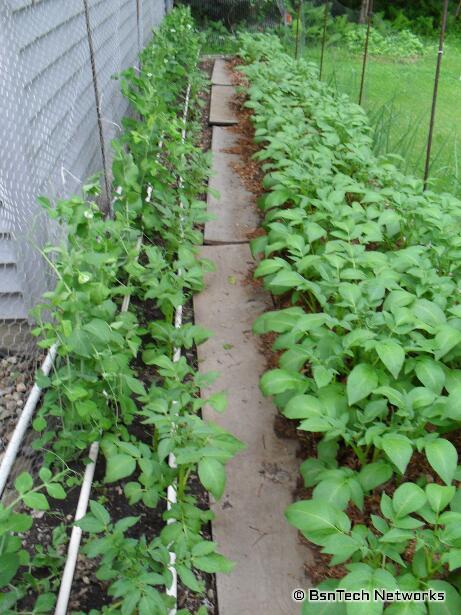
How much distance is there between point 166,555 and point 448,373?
1.06 metres

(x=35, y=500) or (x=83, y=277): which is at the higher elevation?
(x=83, y=277)

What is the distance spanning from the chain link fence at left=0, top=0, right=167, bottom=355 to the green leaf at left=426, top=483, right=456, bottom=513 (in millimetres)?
1275

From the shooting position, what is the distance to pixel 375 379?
6.30 ft

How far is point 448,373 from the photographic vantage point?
2.03m

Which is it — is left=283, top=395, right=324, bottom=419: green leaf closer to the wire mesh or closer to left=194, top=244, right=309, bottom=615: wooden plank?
left=194, top=244, right=309, bottom=615: wooden plank

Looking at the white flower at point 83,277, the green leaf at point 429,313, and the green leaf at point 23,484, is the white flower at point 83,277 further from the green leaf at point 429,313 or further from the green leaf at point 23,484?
the green leaf at point 429,313

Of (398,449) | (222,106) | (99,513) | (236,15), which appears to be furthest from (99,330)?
(236,15)

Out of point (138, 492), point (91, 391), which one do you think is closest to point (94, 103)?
point (91, 391)

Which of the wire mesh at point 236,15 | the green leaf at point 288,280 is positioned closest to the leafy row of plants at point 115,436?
the green leaf at point 288,280

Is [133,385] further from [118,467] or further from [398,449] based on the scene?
[398,449]

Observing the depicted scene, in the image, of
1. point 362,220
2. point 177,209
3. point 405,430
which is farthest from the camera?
point 177,209

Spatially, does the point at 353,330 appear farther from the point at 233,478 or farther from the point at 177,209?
the point at 177,209

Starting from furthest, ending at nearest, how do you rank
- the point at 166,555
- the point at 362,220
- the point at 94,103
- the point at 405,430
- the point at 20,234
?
the point at 94,103 < the point at 362,220 < the point at 20,234 < the point at 405,430 < the point at 166,555

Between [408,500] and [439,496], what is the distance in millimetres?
76
